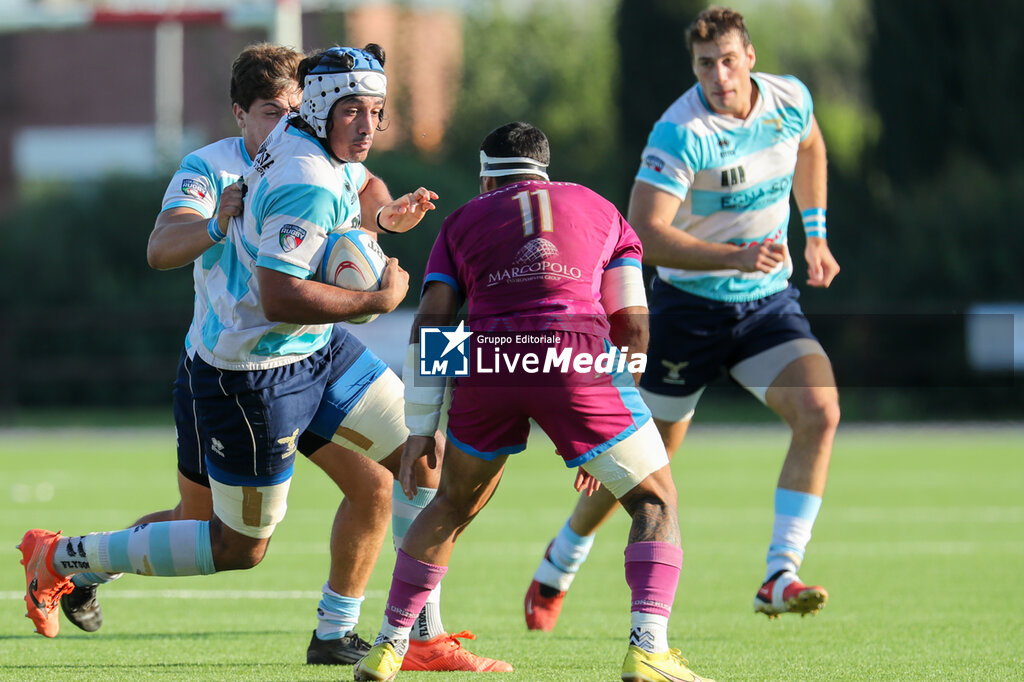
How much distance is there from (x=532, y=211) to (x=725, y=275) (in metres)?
2.26

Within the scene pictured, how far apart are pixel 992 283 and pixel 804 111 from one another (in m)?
18.5

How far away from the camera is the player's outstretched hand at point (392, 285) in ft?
17.9

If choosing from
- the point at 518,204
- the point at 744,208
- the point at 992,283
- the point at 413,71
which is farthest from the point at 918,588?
the point at 413,71

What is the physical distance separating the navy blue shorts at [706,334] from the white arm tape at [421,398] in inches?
90.6

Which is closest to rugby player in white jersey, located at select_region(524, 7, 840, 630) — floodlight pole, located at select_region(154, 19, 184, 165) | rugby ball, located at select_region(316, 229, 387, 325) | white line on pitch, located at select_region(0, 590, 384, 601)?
white line on pitch, located at select_region(0, 590, 384, 601)

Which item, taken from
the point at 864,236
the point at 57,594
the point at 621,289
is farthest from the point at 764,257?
the point at 864,236

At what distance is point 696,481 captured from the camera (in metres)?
14.9

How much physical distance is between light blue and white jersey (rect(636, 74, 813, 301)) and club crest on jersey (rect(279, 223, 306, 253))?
7.44ft

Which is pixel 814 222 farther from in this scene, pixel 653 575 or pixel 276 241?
pixel 276 241

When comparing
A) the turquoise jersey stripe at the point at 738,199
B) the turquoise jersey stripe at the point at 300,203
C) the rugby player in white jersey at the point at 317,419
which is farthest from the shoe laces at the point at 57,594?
the turquoise jersey stripe at the point at 738,199

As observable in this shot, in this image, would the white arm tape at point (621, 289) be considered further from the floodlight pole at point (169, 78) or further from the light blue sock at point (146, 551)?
the floodlight pole at point (169, 78)

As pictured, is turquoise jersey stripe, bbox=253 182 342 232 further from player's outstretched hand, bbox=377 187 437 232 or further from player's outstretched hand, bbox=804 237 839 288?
player's outstretched hand, bbox=804 237 839 288

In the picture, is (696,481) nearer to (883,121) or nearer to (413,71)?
(883,121)

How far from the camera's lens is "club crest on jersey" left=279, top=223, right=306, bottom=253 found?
5.34 meters
